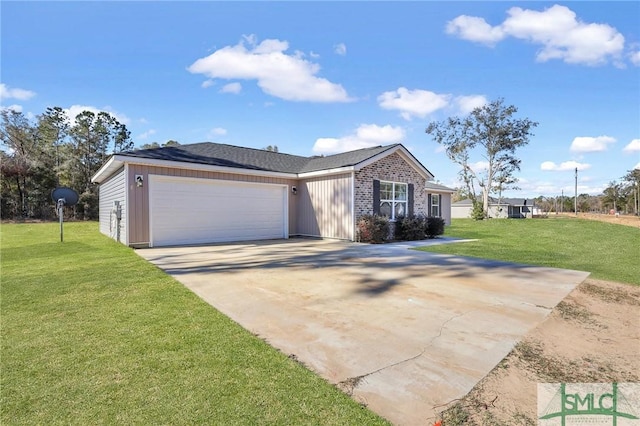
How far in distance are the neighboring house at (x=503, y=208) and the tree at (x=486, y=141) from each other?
10.5 metres

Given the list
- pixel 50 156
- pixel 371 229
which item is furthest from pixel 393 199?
pixel 50 156

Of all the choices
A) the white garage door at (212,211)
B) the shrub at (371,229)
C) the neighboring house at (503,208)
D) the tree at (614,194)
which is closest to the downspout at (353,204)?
the shrub at (371,229)

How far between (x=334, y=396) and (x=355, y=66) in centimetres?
1445

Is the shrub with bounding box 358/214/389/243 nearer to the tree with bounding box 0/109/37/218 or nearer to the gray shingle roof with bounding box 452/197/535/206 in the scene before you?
the tree with bounding box 0/109/37/218

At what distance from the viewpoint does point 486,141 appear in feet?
109

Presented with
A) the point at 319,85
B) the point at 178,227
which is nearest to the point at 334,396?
the point at 178,227

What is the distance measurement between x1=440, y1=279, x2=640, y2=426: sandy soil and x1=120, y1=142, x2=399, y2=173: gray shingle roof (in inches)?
341

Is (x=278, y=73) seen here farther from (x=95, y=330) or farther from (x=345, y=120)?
(x=95, y=330)

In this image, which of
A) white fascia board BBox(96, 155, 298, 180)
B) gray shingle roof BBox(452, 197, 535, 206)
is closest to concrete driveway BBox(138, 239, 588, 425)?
white fascia board BBox(96, 155, 298, 180)

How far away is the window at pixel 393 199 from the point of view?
12.9 metres

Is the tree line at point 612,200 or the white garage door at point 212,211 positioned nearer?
the white garage door at point 212,211

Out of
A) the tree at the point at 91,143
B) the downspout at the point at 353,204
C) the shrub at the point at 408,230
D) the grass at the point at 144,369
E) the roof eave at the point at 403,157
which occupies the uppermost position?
the tree at the point at 91,143

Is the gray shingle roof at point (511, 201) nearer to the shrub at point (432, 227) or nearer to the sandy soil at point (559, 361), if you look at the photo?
the shrub at point (432, 227)

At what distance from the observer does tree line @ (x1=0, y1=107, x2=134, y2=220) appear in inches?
960
